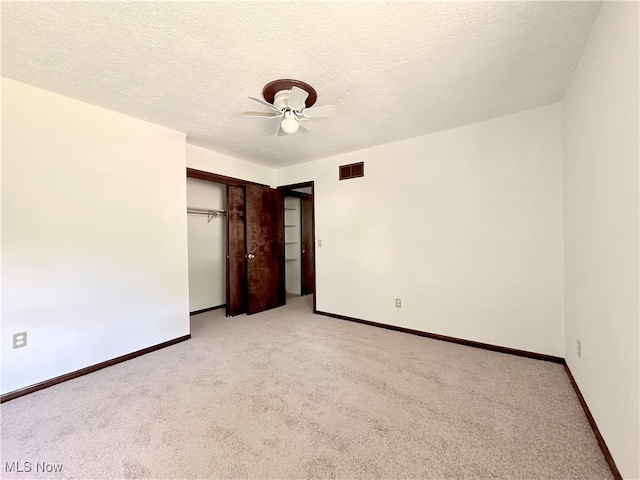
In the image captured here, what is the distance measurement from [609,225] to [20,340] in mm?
4077

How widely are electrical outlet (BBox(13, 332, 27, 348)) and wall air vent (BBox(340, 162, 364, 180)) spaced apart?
371 cm

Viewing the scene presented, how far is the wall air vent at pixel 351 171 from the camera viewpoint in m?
3.80

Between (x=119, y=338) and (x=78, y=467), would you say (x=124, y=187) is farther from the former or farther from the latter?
(x=78, y=467)

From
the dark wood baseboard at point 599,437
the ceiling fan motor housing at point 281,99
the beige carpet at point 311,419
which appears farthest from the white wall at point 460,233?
the ceiling fan motor housing at point 281,99

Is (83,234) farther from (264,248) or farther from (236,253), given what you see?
(264,248)

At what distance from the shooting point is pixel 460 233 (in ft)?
9.94

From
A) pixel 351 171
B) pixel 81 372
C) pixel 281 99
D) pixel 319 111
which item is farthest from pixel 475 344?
pixel 81 372

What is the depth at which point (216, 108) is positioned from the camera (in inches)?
98.6

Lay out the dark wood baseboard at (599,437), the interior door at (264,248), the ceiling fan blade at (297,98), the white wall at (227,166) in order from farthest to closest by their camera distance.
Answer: the interior door at (264,248), the white wall at (227,166), the ceiling fan blade at (297,98), the dark wood baseboard at (599,437)

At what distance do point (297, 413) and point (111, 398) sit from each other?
4.84ft

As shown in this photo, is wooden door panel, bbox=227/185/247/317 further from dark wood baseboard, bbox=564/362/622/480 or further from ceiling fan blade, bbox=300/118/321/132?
dark wood baseboard, bbox=564/362/622/480

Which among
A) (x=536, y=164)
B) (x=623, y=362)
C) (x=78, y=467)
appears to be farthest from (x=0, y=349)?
(x=536, y=164)

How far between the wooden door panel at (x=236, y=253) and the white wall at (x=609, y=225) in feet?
12.9

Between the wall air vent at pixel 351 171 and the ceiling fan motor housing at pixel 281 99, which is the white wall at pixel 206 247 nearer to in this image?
the wall air vent at pixel 351 171
